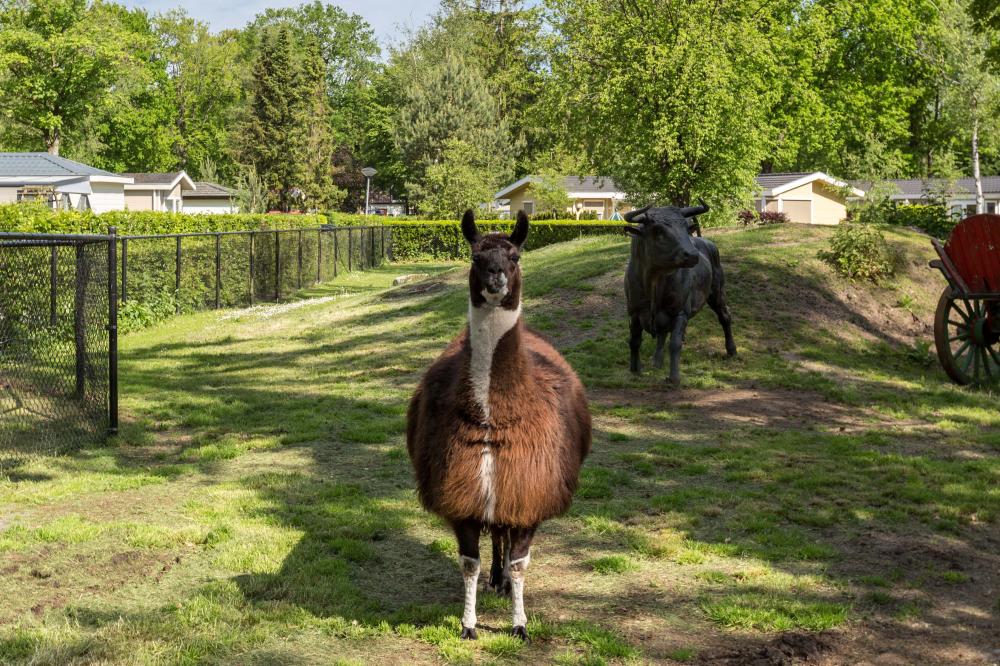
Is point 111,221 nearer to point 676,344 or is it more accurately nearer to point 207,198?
point 676,344

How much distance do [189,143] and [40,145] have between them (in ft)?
55.0

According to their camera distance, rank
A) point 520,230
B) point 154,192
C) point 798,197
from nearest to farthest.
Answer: point 520,230 < point 798,197 < point 154,192

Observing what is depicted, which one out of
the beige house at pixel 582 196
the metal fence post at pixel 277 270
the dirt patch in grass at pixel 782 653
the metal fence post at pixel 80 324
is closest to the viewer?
the dirt patch in grass at pixel 782 653

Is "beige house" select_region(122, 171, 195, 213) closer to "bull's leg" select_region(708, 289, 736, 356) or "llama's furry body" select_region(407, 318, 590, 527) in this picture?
"bull's leg" select_region(708, 289, 736, 356)

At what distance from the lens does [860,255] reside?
16.8 meters

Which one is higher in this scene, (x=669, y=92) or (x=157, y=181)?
(x=157, y=181)

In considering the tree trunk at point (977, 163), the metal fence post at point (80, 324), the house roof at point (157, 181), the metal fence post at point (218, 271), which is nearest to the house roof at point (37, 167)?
the house roof at point (157, 181)

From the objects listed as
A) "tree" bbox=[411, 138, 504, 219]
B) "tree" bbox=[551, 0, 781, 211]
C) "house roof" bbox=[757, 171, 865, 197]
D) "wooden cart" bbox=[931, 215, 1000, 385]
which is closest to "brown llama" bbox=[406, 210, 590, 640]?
"wooden cart" bbox=[931, 215, 1000, 385]

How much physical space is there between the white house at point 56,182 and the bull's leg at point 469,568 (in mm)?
38632

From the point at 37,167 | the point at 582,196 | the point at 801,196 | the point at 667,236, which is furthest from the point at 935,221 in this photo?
the point at 37,167

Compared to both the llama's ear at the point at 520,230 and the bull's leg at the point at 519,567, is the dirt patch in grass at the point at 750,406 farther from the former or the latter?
the llama's ear at the point at 520,230

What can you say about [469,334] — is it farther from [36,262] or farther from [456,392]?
[36,262]

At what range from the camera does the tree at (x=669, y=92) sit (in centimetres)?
2661

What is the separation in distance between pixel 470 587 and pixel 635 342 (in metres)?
7.86
